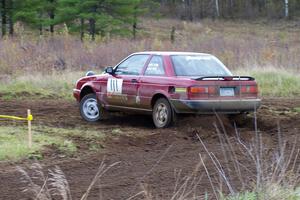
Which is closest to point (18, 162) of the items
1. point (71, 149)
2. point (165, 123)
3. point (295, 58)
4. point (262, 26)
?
point (71, 149)

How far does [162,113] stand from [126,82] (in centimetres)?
Answer: 114

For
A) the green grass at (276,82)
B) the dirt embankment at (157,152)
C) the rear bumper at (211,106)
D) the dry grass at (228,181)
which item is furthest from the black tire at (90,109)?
the green grass at (276,82)

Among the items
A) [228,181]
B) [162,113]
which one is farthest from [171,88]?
[228,181]

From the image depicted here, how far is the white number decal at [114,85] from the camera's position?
41.0ft

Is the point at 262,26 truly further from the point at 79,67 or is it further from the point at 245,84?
the point at 245,84

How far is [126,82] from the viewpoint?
12375 mm

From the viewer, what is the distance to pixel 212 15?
66.9 metres

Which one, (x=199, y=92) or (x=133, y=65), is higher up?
(x=133, y=65)

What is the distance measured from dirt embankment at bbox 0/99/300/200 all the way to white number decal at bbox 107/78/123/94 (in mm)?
654

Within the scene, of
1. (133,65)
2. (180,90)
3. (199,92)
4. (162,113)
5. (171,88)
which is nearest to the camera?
(199,92)

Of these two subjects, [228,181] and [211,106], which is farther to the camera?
[211,106]

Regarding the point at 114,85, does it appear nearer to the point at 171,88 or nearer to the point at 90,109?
the point at 90,109

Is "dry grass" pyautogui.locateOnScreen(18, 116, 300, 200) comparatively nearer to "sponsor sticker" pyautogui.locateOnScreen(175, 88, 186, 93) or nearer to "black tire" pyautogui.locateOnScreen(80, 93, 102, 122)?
"sponsor sticker" pyautogui.locateOnScreen(175, 88, 186, 93)

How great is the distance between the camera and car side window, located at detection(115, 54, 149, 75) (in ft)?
40.4
